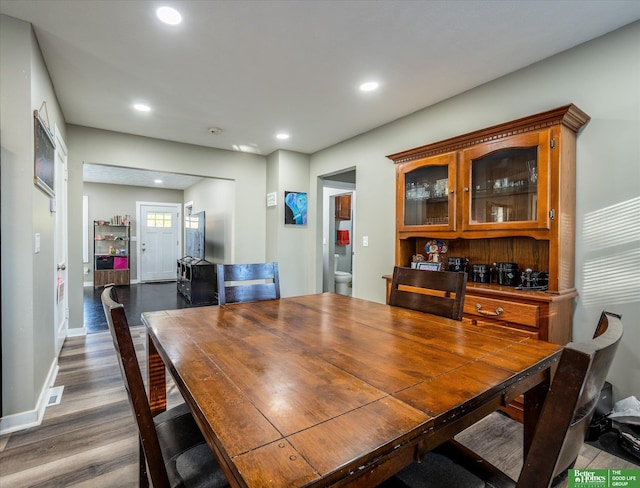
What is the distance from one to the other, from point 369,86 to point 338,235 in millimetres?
3936

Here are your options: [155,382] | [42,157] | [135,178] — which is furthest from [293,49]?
[135,178]

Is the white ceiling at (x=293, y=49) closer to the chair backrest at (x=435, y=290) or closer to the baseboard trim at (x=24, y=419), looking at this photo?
the chair backrest at (x=435, y=290)

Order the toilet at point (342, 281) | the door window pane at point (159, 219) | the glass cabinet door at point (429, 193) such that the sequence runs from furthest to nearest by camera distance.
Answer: the door window pane at point (159, 219) → the toilet at point (342, 281) → the glass cabinet door at point (429, 193)

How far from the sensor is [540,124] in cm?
209

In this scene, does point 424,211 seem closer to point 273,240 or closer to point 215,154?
point 273,240

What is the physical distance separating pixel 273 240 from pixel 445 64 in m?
3.12

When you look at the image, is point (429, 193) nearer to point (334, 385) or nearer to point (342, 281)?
point (334, 385)

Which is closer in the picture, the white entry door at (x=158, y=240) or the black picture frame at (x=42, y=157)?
the black picture frame at (x=42, y=157)

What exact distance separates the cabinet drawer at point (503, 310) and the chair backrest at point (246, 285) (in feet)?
4.52

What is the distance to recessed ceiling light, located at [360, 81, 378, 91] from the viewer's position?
2686 millimetres

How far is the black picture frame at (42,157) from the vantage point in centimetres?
207

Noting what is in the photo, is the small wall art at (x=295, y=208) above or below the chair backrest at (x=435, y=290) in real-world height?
above

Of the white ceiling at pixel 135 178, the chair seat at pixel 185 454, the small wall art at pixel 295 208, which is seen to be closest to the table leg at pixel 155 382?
the chair seat at pixel 185 454

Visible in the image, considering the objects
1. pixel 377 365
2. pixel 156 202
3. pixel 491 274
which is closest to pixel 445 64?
pixel 491 274
